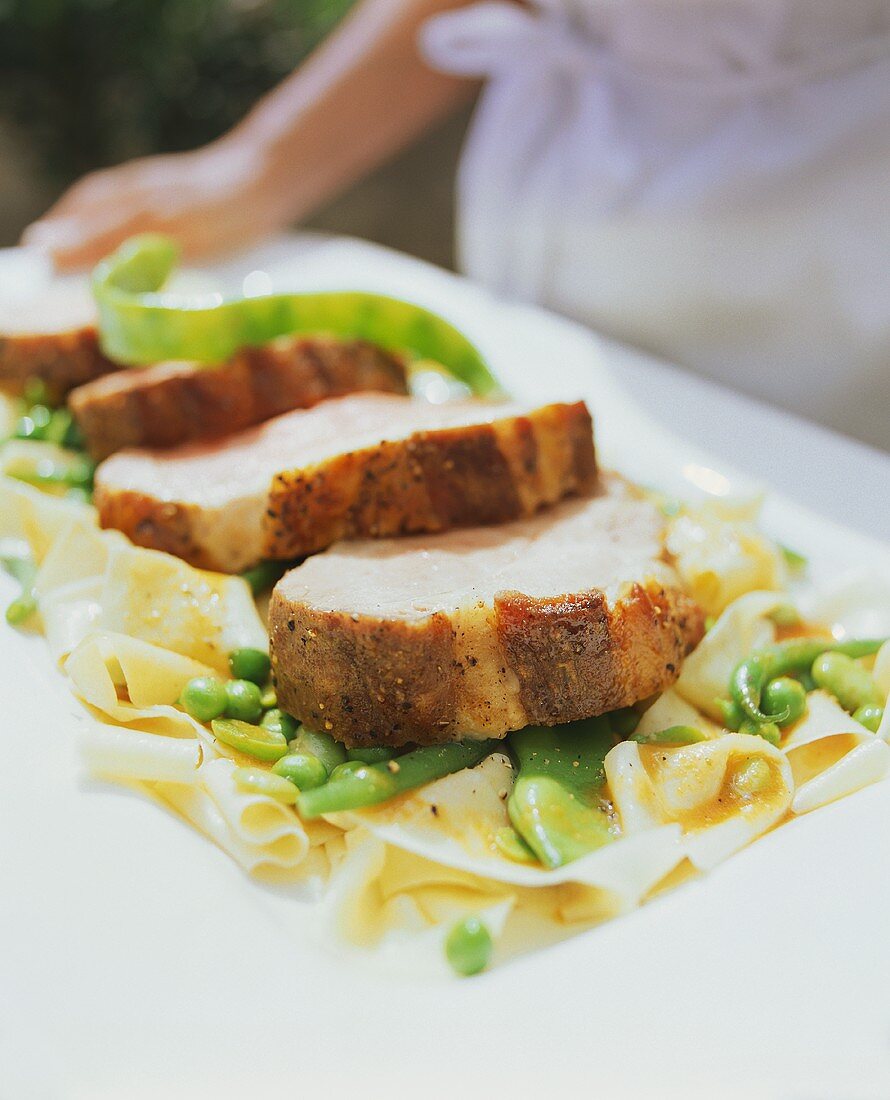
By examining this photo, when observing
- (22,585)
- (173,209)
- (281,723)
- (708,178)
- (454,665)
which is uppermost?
(708,178)

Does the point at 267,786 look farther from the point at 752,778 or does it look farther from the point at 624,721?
the point at 752,778

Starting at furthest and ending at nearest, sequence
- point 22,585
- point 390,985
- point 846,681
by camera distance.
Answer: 1. point 22,585
2. point 846,681
3. point 390,985

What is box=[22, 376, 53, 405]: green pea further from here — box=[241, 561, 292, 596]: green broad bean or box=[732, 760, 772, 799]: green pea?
box=[732, 760, 772, 799]: green pea

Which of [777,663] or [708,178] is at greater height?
[708,178]

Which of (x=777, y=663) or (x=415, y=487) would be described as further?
(x=415, y=487)

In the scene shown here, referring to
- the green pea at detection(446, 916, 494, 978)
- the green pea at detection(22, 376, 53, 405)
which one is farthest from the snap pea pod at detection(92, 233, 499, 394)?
the green pea at detection(446, 916, 494, 978)

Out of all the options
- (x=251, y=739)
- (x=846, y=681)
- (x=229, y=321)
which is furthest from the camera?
(x=229, y=321)

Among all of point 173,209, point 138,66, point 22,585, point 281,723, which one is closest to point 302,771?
point 281,723
